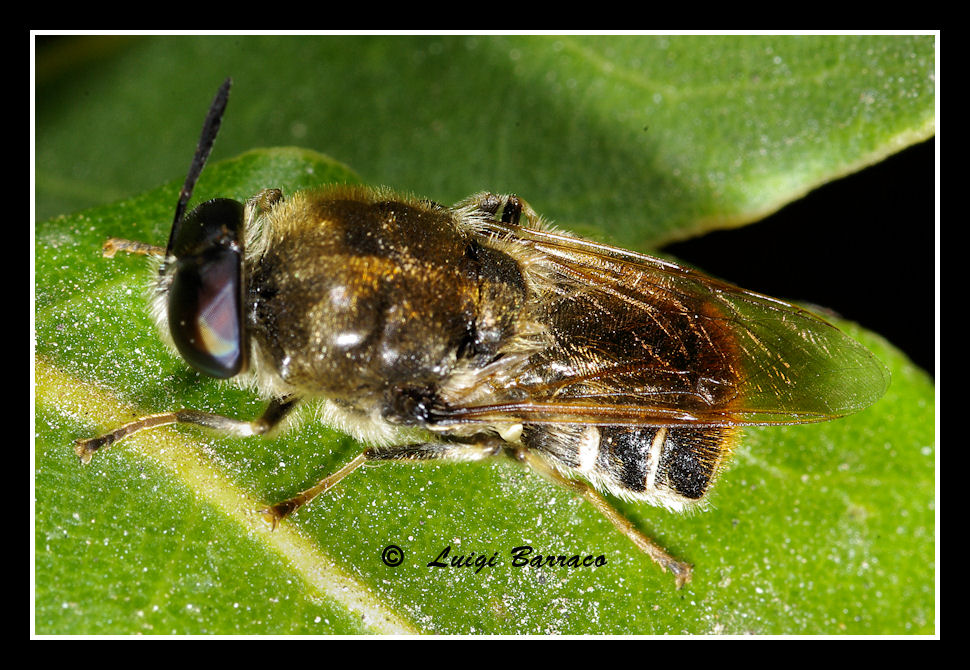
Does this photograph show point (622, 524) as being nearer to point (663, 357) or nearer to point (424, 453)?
point (663, 357)

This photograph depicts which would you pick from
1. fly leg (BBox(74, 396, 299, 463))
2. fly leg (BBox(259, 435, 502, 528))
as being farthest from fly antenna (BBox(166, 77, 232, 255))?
fly leg (BBox(259, 435, 502, 528))

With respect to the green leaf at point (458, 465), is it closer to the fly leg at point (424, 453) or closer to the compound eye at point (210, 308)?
the fly leg at point (424, 453)

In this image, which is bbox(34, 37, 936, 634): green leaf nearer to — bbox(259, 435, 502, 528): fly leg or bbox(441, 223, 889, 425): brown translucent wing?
bbox(259, 435, 502, 528): fly leg

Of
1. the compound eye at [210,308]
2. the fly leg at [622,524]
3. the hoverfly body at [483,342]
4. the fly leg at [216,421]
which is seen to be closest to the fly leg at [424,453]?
the hoverfly body at [483,342]

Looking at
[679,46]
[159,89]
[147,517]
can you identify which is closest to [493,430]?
[147,517]

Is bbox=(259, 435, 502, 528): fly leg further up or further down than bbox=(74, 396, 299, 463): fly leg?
further down
